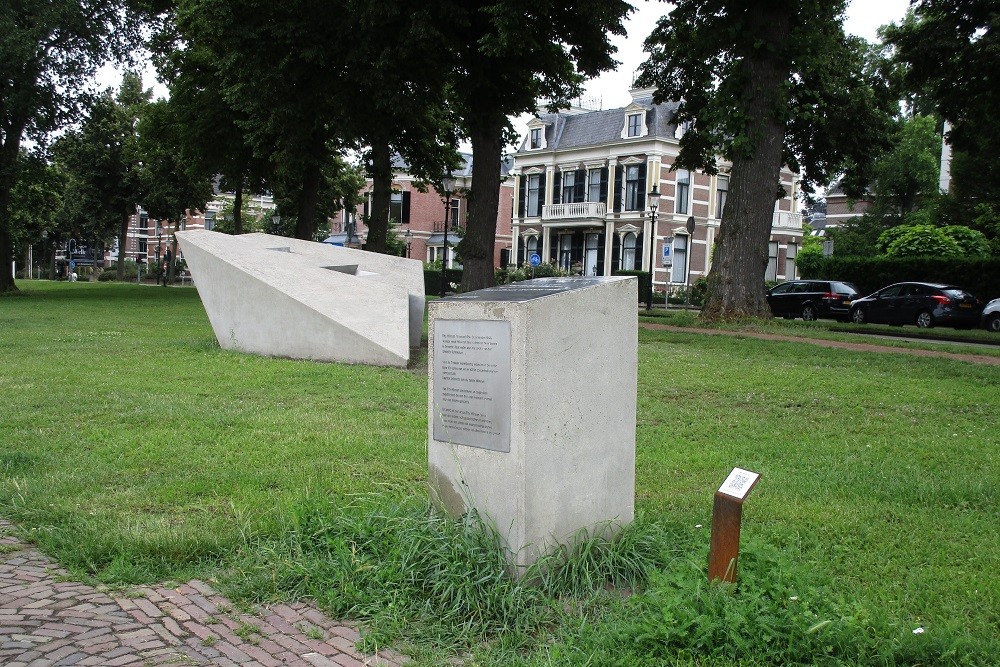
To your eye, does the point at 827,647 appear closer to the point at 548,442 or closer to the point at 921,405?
the point at 548,442

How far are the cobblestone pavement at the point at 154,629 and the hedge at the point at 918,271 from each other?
34.2m

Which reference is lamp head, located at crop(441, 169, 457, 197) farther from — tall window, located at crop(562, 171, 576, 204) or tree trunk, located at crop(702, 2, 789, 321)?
tall window, located at crop(562, 171, 576, 204)

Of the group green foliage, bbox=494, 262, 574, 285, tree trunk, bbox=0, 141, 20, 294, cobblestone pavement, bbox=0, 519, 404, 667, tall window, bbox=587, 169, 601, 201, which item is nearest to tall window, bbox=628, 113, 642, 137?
tall window, bbox=587, 169, 601, 201

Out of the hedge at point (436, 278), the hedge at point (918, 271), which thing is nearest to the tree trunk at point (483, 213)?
the hedge at point (918, 271)

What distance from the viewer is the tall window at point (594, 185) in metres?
57.4

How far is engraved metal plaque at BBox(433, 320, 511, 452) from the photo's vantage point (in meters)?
4.14

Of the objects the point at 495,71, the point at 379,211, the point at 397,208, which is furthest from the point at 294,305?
the point at 397,208

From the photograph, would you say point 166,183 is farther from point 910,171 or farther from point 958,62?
point 910,171

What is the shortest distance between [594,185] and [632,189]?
3366mm

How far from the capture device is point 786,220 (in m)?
57.3

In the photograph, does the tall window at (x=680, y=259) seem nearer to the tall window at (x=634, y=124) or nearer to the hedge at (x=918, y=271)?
the tall window at (x=634, y=124)

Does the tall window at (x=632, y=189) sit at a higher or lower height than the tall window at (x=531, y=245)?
higher

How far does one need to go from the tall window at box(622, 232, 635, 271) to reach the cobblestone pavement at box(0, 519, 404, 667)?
52346mm

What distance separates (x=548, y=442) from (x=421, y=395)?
5.49 metres
